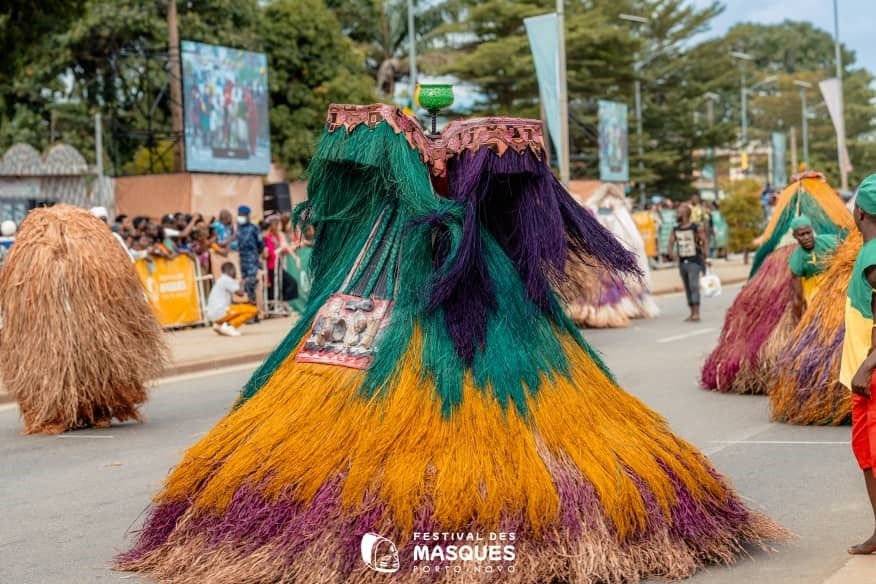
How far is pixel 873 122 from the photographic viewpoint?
80812 millimetres

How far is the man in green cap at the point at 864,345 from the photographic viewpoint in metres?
5.51

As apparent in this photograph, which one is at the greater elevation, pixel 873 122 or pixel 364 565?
pixel 873 122

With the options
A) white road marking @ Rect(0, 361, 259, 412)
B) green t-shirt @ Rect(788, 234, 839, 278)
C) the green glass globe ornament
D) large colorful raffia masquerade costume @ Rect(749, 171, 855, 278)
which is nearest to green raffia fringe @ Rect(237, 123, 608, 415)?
the green glass globe ornament

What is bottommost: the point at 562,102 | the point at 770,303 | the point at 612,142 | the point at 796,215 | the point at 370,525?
the point at 370,525

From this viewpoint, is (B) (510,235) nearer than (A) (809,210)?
Yes

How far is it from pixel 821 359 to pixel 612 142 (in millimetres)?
29707

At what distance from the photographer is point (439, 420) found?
5238 millimetres

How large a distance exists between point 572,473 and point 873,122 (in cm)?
8083

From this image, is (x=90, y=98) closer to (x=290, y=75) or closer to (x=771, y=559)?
(x=290, y=75)

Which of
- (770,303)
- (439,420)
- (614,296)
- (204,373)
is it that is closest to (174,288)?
(204,373)

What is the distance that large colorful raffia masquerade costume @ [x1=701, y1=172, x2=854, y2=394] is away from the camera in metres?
11.3

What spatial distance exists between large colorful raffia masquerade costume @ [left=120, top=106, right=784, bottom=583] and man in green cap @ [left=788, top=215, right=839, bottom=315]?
4674 mm

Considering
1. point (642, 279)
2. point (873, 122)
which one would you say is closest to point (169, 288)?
point (642, 279)

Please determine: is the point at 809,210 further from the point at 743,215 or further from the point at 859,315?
the point at 743,215
